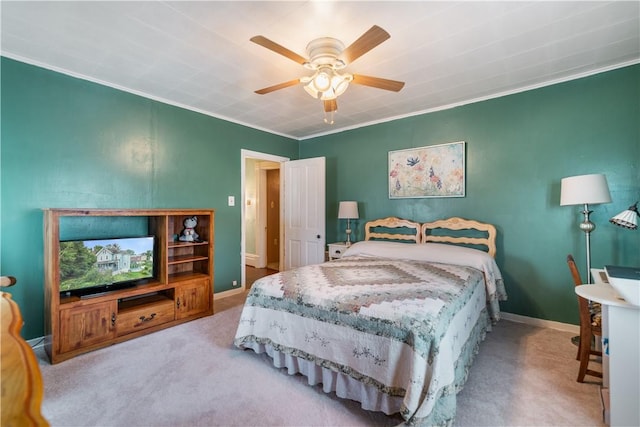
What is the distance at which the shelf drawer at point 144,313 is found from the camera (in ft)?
8.92

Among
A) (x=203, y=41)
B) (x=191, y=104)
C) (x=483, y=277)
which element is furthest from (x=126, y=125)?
(x=483, y=277)

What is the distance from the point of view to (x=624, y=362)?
155cm

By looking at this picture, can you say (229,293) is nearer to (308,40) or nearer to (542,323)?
(308,40)

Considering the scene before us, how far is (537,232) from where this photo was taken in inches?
122

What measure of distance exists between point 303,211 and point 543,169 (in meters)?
3.21

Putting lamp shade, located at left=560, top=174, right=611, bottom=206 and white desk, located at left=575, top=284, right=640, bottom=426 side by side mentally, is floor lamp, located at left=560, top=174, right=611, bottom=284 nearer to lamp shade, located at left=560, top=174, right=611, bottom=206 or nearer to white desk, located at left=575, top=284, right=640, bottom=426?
lamp shade, located at left=560, top=174, right=611, bottom=206

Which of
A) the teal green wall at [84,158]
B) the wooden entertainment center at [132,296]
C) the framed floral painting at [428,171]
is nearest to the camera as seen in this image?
the wooden entertainment center at [132,296]

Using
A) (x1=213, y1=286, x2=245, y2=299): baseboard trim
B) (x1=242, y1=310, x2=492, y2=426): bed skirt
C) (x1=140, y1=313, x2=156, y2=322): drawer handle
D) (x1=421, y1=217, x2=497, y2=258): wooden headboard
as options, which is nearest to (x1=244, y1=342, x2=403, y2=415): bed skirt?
(x1=242, y1=310, x2=492, y2=426): bed skirt

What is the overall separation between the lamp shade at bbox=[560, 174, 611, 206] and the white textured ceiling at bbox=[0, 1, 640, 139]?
1081mm

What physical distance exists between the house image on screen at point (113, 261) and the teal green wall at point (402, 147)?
51 cm

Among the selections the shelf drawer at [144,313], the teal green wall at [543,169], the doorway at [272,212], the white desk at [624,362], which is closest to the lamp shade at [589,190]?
the teal green wall at [543,169]

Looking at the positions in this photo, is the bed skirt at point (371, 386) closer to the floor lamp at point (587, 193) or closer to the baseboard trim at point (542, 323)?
the baseboard trim at point (542, 323)

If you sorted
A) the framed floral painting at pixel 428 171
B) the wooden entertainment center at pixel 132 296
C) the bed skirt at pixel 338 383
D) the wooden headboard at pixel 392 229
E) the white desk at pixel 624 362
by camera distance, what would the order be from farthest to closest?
the wooden headboard at pixel 392 229 < the framed floral painting at pixel 428 171 < the wooden entertainment center at pixel 132 296 < the bed skirt at pixel 338 383 < the white desk at pixel 624 362

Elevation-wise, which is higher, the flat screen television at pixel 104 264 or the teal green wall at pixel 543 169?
the teal green wall at pixel 543 169
